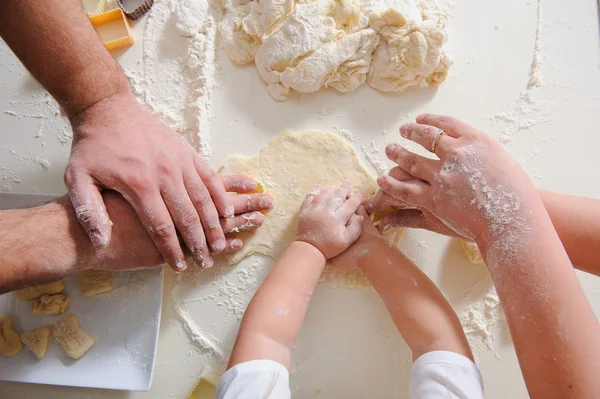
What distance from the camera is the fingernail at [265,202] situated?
1.18m

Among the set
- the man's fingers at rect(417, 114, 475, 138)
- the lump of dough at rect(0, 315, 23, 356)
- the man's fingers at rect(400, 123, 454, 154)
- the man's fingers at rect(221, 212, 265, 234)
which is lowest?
the lump of dough at rect(0, 315, 23, 356)

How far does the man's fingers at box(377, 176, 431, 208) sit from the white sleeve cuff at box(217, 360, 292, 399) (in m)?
0.51

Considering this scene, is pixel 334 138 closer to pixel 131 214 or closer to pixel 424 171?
pixel 424 171

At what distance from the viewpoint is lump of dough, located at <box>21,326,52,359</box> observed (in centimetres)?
110

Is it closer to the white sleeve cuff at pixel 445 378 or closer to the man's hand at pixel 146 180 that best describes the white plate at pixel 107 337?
the man's hand at pixel 146 180

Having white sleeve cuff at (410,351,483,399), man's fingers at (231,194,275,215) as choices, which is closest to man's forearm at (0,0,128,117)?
man's fingers at (231,194,275,215)

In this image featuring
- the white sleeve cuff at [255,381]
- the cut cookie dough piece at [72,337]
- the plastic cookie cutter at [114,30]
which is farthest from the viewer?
the plastic cookie cutter at [114,30]

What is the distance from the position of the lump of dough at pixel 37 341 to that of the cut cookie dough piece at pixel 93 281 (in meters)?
0.15

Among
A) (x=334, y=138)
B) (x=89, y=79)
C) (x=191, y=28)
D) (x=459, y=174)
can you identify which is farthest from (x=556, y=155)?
(x=89, y=79)

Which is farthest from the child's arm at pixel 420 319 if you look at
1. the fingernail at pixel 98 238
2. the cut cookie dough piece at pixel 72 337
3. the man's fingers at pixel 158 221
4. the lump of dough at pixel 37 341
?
the lump of dough at pixel 37 341

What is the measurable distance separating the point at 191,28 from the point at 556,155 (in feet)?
4.04

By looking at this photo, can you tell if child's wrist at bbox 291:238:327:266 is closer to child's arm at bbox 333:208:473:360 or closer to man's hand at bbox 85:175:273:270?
child's arm at bbox 333:208:473:360

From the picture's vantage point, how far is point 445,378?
0.92m

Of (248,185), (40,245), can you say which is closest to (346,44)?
(248,185)
